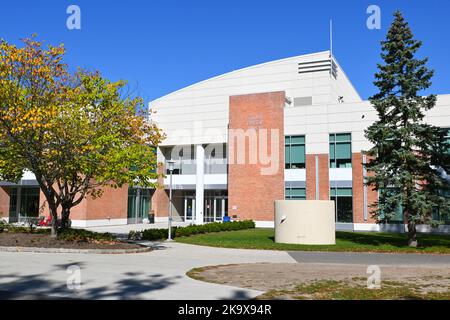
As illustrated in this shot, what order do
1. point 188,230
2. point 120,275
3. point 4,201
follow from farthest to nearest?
1. point 4,201
2. point 188,230
3. point 120,275

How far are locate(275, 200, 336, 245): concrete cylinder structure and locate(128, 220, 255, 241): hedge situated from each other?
21.7ft

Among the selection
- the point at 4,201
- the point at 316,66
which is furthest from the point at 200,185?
the point at 4,201

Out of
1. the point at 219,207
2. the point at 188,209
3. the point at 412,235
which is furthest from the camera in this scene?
the point at 188,209

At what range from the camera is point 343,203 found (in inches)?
1400

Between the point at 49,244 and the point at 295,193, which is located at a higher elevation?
the point at 295,193

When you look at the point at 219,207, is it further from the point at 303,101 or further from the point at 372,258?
the point at 372,258

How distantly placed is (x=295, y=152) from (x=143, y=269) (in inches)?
1065

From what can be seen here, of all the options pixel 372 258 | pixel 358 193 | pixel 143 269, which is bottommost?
pixel 372 258

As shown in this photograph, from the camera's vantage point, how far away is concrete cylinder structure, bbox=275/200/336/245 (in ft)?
69.2

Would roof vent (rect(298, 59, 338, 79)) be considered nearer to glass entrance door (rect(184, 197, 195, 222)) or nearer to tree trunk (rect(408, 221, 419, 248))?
glass entrance door (rect(184, 197, 195, 222))

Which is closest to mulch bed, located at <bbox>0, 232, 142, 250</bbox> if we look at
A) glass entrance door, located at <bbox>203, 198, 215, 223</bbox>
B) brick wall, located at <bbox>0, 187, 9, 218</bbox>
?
brick wall, located at <bbox>0, 187, 9, 218</bbox>

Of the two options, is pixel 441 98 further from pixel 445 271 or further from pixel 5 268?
pixel 5 268

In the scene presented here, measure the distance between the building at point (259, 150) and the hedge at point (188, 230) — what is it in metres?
4.10

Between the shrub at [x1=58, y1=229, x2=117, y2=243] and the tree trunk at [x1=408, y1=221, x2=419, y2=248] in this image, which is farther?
the tree trunk at [x1=408, y1=221, x2=419, y2=248]
